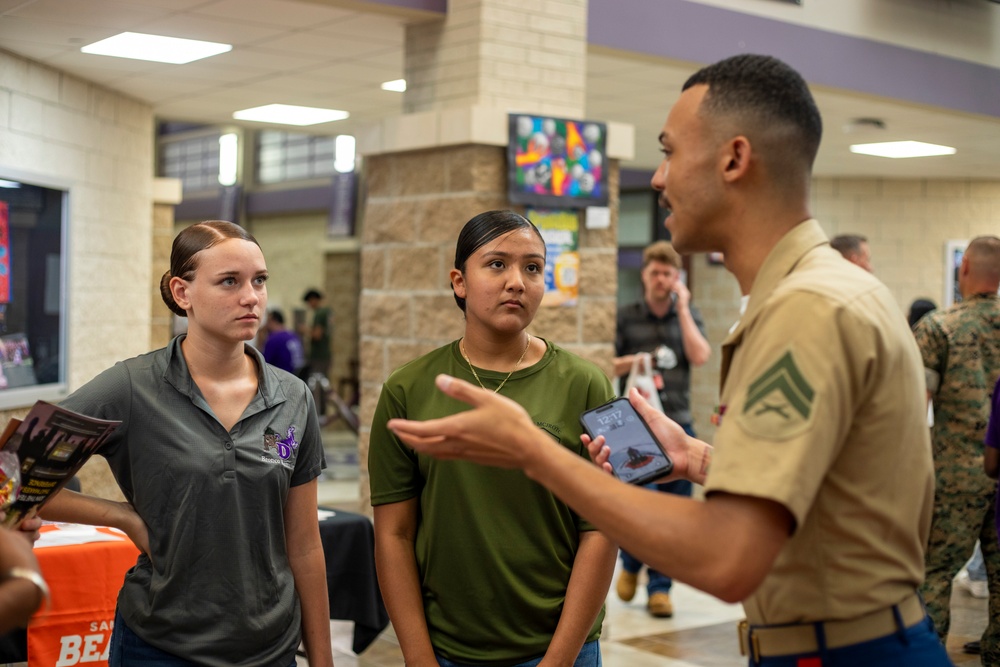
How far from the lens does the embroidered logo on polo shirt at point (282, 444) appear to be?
244cm

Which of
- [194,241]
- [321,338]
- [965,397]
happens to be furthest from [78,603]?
[321,338]

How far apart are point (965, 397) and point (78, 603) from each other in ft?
13.1

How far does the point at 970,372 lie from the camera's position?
523 cm

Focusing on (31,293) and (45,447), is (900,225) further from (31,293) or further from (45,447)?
(45,447)

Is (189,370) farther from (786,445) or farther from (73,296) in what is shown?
(73,296)

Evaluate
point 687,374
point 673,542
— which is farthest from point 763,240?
point 687,374

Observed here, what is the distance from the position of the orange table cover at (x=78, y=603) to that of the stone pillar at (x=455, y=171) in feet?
6.88

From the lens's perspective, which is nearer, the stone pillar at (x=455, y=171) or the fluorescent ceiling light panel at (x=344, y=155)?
the stone pillar at (x=455, y=171)

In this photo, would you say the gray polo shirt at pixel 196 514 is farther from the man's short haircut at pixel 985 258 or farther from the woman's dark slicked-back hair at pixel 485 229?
the man's short haircut at pixel 985 258

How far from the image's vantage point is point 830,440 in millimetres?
1454

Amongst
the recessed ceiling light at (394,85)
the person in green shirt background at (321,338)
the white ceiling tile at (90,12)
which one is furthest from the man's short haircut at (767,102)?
the person in green shirt background at (321,338)

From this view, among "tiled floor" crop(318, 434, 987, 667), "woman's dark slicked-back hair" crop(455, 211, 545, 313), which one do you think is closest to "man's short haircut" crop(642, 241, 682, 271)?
"tiled floor" crop(318, 434, 987, 667)

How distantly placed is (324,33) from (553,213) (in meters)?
1.91

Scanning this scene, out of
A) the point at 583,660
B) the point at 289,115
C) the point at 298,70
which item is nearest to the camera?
the point at 583,660
